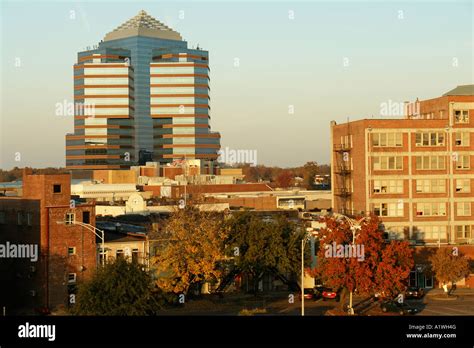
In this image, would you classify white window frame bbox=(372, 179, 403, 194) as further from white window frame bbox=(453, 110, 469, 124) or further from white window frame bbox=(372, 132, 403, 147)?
white window frame bbox=(453, 110, 469, 124)

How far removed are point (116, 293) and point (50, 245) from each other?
1346 cm


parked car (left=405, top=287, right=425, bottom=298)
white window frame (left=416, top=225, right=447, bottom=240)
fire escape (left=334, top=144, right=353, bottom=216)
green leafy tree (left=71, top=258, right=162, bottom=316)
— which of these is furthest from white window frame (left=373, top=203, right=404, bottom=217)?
green leafy tree (left=71, top=258, right=162, bottom=316)

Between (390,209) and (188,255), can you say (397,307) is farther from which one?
(390,209)

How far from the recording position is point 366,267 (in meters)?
40.8

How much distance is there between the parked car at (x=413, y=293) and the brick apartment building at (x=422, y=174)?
34.7ft

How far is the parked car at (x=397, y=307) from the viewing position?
134 ft

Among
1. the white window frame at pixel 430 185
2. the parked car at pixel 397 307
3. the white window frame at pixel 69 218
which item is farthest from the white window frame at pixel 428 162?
the white window frame at pixel 69 218

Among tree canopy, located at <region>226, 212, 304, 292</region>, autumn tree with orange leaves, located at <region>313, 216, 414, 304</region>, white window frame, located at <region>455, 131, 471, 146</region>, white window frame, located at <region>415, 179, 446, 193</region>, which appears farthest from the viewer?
white window frame, located at <region>455, 131, 471, 146</region>

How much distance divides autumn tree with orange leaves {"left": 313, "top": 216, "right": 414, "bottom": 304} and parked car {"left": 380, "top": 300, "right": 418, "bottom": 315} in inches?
29.2

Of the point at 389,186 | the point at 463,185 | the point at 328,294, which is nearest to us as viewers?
the point at 328,294

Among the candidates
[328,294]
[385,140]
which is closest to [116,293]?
[328,294]

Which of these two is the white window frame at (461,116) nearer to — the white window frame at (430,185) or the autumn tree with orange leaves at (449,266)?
the white window frame at (430,185)

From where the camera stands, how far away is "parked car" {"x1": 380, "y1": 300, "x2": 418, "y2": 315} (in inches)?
1612

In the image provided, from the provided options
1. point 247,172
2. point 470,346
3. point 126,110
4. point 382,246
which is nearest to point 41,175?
point 382,246
